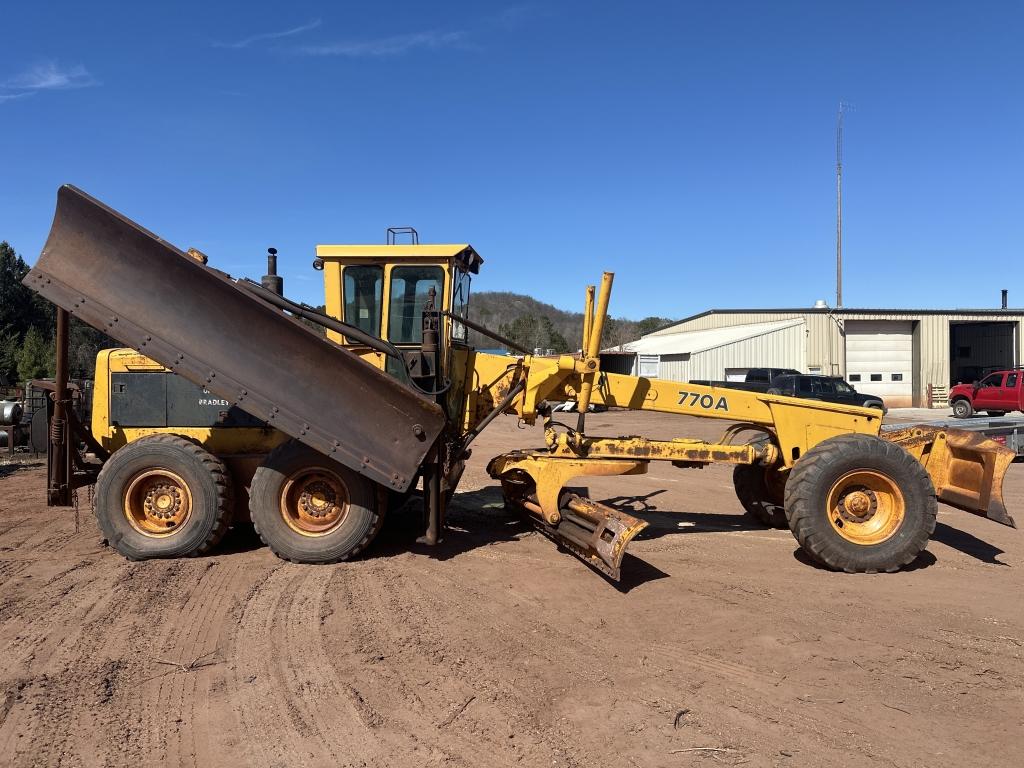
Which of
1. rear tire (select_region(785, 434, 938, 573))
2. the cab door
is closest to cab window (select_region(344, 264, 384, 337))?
rear tire (select_region(785, 434, 938, 573))

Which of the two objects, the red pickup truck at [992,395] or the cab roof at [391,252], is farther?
the red pickup truck at [992,395]

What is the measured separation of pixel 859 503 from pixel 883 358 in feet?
96.6

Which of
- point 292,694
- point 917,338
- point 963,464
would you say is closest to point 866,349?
point 917,338

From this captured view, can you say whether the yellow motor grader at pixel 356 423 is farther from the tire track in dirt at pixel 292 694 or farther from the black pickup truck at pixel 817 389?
the black pickup truck at pixel 817 389

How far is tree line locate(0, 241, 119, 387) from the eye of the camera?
94.9 feet

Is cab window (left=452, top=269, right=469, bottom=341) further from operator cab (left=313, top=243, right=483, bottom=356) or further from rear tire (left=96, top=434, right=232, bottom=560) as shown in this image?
rear tire (left=96, top=434, right=232, bottom=560)

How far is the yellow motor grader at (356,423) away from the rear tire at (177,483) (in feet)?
0.05

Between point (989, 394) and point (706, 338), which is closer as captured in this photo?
point (989, 394)

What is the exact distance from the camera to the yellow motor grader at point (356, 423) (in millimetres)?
5559

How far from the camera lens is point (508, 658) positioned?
163 inches

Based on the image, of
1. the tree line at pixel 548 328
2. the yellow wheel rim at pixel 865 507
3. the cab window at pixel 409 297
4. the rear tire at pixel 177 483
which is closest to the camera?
the yellow wheel rim at pixel 865 507

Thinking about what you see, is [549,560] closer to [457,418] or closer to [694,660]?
[457,418]

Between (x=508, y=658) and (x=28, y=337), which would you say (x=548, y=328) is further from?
(x=508, y=658)

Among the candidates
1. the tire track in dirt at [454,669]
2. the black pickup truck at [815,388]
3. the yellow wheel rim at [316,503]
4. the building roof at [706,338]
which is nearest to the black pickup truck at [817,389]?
the black pickup truck at [815,388]
